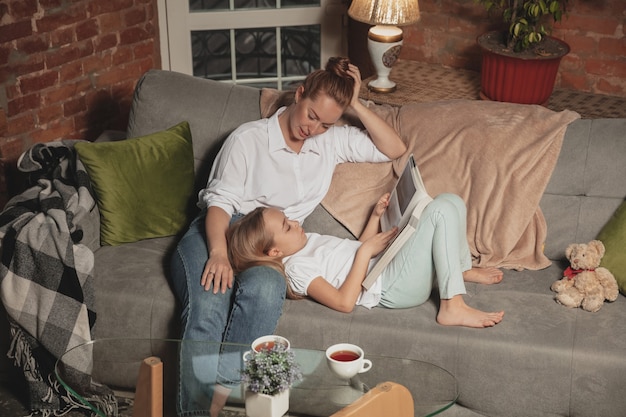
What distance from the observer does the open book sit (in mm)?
2494

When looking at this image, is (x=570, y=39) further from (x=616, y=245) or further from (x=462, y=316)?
(x=462, y=316)

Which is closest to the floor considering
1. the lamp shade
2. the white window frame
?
the lamp shade

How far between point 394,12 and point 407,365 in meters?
1.88

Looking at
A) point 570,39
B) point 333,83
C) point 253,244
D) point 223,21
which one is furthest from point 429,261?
point 223,21

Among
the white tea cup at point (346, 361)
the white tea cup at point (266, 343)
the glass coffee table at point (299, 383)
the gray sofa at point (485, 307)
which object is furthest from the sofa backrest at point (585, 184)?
the white tea cup at point (266, 343)

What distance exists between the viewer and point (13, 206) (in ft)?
9.27

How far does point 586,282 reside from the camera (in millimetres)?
2598

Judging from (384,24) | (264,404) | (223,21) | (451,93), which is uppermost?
(384,24)

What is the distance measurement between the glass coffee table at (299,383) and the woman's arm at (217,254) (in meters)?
0.35

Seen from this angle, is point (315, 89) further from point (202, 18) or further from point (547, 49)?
point (202, 18)

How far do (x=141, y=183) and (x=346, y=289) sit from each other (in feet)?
2.69

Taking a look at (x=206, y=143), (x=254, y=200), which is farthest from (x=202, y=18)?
(x=254, y=200)

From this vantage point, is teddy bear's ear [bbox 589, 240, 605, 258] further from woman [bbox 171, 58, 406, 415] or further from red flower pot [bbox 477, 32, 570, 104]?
red flower pot [bbox 477, 32, 570, 104]

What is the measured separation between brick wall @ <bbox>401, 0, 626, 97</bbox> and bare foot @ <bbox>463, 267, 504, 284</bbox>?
59.0 inches
